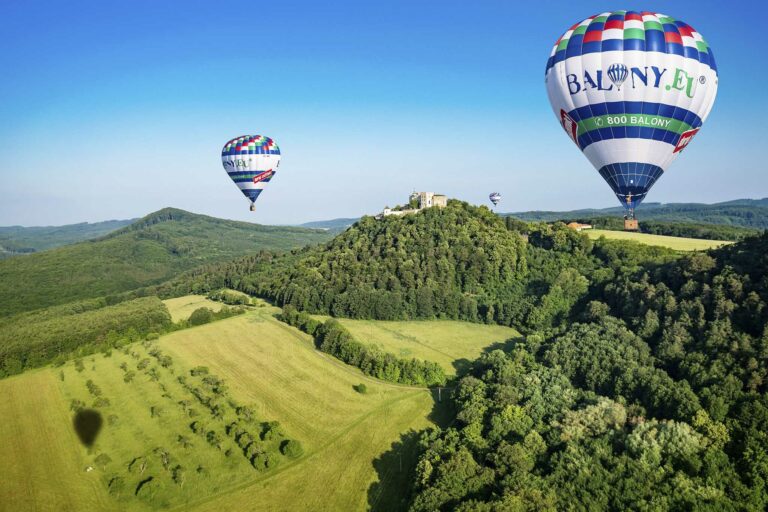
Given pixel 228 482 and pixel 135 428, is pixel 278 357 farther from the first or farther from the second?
pixel 228 482

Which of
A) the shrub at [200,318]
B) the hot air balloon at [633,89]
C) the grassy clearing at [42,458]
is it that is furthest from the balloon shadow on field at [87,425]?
the hot air balloon at [633,89]

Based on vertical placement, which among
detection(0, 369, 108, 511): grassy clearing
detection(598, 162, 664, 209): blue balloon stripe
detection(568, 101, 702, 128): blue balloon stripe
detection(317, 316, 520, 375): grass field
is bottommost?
detection(0, 369, 108, 511): grassy clearing

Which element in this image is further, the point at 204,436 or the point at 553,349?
the point at 553,349

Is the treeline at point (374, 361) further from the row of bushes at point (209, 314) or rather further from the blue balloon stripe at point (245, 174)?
the blue balloon stripe at point (245, 174)

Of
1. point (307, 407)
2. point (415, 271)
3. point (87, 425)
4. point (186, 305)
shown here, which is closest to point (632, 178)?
point (307, 407)

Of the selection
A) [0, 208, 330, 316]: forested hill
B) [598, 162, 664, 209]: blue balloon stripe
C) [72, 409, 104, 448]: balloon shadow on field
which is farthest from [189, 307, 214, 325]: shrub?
[598, 162, 664, 209]: blue balloon stripe

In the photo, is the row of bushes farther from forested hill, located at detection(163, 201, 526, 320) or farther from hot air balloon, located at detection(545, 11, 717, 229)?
hot air balloon, located at detection(545, 11, 717, 229)

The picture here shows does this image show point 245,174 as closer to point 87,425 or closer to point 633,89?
point 87,425
